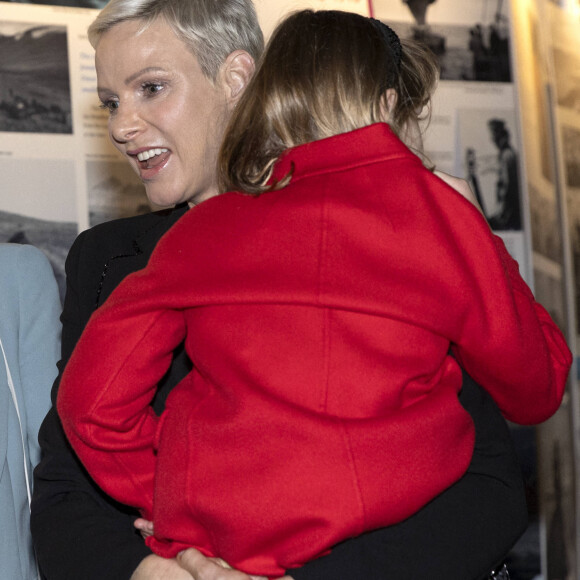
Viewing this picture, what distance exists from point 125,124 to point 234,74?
25 centimetres

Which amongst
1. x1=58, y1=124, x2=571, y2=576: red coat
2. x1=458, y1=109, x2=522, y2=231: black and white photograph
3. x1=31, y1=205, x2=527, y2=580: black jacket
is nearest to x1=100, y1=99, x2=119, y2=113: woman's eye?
x1=31, y1=205, x2=527, y2=580: black jacket

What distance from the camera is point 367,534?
119 centimetres

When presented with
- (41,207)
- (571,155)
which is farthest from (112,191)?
(571,155)

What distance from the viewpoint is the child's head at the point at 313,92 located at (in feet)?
3.94

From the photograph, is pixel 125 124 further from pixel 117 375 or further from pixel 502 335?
pixel 502 335

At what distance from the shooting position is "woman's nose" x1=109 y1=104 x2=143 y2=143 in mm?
1637

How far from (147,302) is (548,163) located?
253 cm

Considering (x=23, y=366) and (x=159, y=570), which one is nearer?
(x=159, y=570)

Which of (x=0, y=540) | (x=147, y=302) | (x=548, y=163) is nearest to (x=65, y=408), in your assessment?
(x=147, y=302)

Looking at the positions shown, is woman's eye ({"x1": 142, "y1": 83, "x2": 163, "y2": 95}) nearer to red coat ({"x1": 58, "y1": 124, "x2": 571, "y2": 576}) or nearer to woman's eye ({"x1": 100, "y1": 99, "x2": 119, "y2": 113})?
woman's eye ({"x1": 100, "y1": 99, "x2": 119, "y2": 113})

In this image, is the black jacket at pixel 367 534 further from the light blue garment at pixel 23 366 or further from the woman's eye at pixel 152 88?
the woman's eye at pixel 152 88

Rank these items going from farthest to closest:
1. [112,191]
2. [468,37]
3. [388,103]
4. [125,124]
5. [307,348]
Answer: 1. [468,37]
2. [112,191]
3. [125,124]
4. [388,103]
5. [307,348]

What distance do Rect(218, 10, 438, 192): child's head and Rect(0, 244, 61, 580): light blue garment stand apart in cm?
67

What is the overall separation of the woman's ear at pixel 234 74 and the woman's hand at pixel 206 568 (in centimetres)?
92
